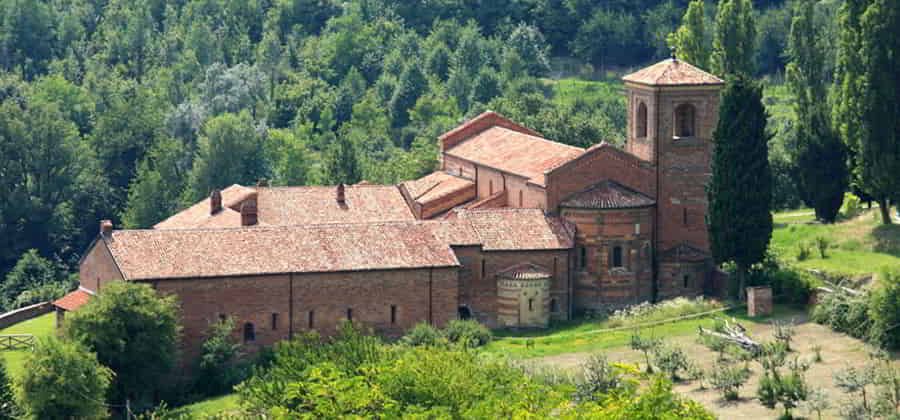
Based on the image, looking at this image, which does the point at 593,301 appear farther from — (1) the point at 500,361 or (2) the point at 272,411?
(2) the point at 272,411

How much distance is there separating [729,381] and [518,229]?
13922 mm

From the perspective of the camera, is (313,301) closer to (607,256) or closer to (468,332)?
(468,332)

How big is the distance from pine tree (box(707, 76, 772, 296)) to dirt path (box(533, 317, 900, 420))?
3337mm

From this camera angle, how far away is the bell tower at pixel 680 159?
7169 centimetres

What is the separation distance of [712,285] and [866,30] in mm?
10579

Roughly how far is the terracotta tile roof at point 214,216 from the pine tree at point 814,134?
70.8 ft

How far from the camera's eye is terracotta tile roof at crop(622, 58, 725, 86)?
235ft

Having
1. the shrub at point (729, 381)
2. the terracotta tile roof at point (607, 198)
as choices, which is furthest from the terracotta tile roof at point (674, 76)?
the shrub at point (729, 381)

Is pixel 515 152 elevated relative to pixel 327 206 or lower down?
elevated

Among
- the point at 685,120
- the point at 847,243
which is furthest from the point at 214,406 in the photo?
the point at 847,243

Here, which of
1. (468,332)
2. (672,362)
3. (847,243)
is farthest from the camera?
(847,243)

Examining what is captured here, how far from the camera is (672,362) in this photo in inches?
2424

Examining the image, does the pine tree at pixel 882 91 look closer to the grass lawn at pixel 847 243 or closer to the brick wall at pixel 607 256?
the grass lawn at pixel 847 243

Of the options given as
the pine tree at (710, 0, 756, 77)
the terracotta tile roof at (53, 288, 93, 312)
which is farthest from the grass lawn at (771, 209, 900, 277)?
the terracotta tile roof at (53, 288, 93, 312)
